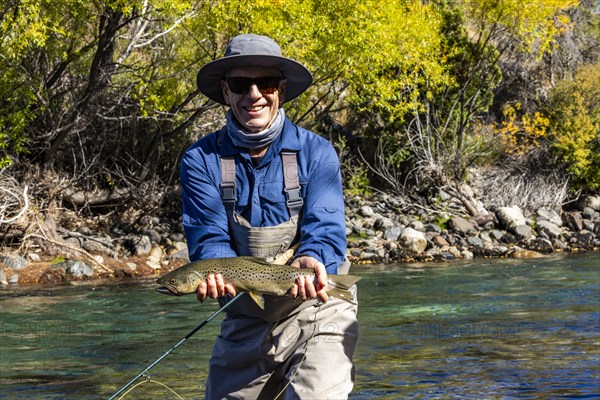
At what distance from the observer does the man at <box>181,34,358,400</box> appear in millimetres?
3963

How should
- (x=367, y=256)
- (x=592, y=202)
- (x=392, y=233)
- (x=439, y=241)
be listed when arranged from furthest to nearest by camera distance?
(x=592, y=202)
(x=392, y=233)
(x=439, y=241)
(x=367, y=256)

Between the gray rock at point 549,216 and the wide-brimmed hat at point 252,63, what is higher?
the wide-brimmed hat at point 252,63

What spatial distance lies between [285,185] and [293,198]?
0.07m

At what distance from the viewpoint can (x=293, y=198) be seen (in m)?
3.99

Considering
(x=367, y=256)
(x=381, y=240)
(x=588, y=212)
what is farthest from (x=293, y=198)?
(x=588, y=212)

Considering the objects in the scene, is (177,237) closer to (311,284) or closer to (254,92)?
(254,92)

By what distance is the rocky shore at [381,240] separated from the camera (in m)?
17.1

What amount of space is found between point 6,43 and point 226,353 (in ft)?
43.2

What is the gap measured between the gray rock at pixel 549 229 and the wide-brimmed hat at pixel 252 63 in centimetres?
1883

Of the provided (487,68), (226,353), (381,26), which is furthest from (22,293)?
(487,68)

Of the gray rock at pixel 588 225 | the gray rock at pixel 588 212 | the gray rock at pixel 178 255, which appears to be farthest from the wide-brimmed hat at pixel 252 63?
the gray rock at pixel 588 212

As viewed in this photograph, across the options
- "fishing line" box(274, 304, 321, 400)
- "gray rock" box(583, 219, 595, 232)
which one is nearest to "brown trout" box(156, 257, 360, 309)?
"fishing line" box(274, 304, 321, 400)

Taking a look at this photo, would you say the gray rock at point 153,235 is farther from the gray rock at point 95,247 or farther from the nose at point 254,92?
the nose at point 254,92

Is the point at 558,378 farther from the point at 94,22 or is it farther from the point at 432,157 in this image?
the point at 432,157
